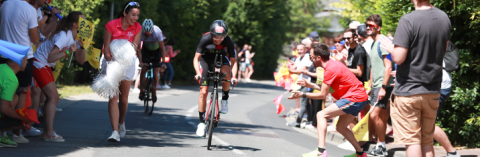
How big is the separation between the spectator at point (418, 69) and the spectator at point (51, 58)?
4047 mm

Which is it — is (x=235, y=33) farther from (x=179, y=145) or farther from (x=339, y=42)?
(x=179, y=145)

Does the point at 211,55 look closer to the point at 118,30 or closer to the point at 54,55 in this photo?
the point at 118,30

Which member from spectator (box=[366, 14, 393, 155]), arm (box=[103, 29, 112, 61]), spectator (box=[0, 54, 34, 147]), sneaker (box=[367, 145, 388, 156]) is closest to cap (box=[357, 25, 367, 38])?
spectator (box=[366, 14, 393, 155])

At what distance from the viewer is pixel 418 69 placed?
4.57m

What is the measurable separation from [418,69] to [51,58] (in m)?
4.39

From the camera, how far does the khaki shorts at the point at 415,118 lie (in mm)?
4602

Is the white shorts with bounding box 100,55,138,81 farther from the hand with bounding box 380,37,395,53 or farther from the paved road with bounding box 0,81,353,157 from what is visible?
the hand with bounding box 380,37,395,53

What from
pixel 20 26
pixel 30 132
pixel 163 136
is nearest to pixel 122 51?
pixel 20 26

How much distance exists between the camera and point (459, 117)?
8328 mm

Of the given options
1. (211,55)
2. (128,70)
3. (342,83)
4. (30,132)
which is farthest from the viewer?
(211,55)

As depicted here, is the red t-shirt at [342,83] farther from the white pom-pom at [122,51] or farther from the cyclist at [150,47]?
the cyclist at [150,47]

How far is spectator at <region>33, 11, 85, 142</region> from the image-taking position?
6703mm

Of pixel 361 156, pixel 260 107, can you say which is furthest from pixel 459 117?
pixel 260 107

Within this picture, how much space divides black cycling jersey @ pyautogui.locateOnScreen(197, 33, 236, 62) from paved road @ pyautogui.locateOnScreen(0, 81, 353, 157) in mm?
1248
